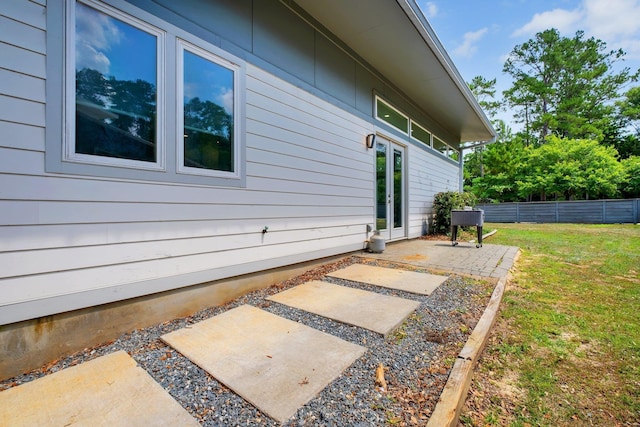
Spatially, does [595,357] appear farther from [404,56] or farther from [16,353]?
[404,56]

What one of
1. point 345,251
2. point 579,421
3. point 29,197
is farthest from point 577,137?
point 29,197

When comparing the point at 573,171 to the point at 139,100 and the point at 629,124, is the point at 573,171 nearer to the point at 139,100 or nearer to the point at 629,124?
the point at 629,124

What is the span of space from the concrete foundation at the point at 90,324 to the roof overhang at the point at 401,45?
12.6ft

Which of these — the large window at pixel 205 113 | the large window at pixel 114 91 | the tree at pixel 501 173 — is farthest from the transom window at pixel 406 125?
the tree at pixel 501 173

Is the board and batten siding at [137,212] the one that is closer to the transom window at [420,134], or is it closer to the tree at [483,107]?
the transom window at [420,134]

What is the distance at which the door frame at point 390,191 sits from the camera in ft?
18.7

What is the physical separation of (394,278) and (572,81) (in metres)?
25.3

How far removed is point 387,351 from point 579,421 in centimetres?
105

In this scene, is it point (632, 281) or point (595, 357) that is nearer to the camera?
point (595, 357)

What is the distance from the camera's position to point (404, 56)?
4988 millimetres

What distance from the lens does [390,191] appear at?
242 inches

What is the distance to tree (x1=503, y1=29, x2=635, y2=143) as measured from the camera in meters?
19.1

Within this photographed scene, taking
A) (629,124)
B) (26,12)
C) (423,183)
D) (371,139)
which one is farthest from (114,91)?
(629,124)

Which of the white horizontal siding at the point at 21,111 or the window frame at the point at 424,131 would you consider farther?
the window frame at the point at 424,131
